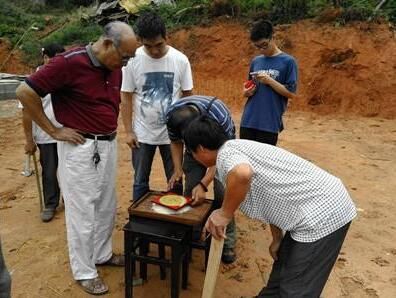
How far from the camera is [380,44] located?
31.8ft

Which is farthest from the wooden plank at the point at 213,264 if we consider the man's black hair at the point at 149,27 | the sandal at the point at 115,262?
the man's black hair at the point at 149,27

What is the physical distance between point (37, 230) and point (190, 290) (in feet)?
5.83

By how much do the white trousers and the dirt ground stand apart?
1.03 feet

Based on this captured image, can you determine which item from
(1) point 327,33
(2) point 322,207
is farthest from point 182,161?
(1) point 327,33

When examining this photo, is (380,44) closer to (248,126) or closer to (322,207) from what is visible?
(248,126)

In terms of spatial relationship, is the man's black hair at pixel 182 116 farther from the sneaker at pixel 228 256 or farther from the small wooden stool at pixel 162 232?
the sneaker at pixel 228 256

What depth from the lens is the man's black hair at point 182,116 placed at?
280 cm

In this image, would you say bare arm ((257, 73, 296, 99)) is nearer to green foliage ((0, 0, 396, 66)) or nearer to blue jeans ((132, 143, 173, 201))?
blue jeans ((132, 143, 173, 201))

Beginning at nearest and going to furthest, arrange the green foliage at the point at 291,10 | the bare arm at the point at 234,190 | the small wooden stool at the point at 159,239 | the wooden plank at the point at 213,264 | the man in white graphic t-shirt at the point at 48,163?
the bare arm at the point at 234,190 < the wooden plank at the point at 213,264 < the small wooden stool at the point at 159,239 < the man in white graphic t-shirt at the point at 48,163 < the green foliage at the point at 291,10

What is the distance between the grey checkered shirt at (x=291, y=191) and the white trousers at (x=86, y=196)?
1.15 metres

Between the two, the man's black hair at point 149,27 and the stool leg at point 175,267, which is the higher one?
the man's black hair at point 149,27

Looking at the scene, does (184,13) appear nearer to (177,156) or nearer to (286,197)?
(177,156)

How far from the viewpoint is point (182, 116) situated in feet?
9.27

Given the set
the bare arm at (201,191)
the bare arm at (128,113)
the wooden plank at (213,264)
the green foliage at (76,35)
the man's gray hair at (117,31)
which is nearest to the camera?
the wooden plank at (213,264)
